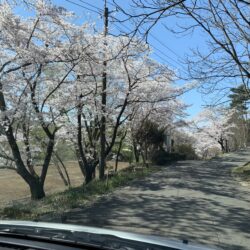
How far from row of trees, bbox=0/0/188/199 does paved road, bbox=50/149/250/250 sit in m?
4.10

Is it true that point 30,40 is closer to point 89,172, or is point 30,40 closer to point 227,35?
point 227,35

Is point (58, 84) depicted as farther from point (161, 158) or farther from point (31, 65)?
point (161, 158)

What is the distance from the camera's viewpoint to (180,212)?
1141cm

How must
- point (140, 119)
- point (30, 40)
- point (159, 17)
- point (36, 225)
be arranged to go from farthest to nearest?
point (140, 119) < point (30, 40) < point (159, 17) < point (36, 225)

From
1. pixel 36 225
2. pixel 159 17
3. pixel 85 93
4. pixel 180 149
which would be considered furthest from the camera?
pixel 180 149

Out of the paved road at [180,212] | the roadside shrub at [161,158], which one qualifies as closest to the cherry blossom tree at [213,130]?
the roadside shrub at [161,158]

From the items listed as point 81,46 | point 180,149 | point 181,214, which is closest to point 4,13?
point 81,46

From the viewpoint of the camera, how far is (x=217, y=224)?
10.1 meters

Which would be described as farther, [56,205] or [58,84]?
[58,84]

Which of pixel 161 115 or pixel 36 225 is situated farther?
pixel 161 115

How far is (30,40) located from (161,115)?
1802 cm

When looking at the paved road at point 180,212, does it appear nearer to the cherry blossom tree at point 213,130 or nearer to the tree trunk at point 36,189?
the tree trunk at point 36,189

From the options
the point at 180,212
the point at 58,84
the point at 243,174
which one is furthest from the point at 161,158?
the point at 180,212

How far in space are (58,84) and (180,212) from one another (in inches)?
388
